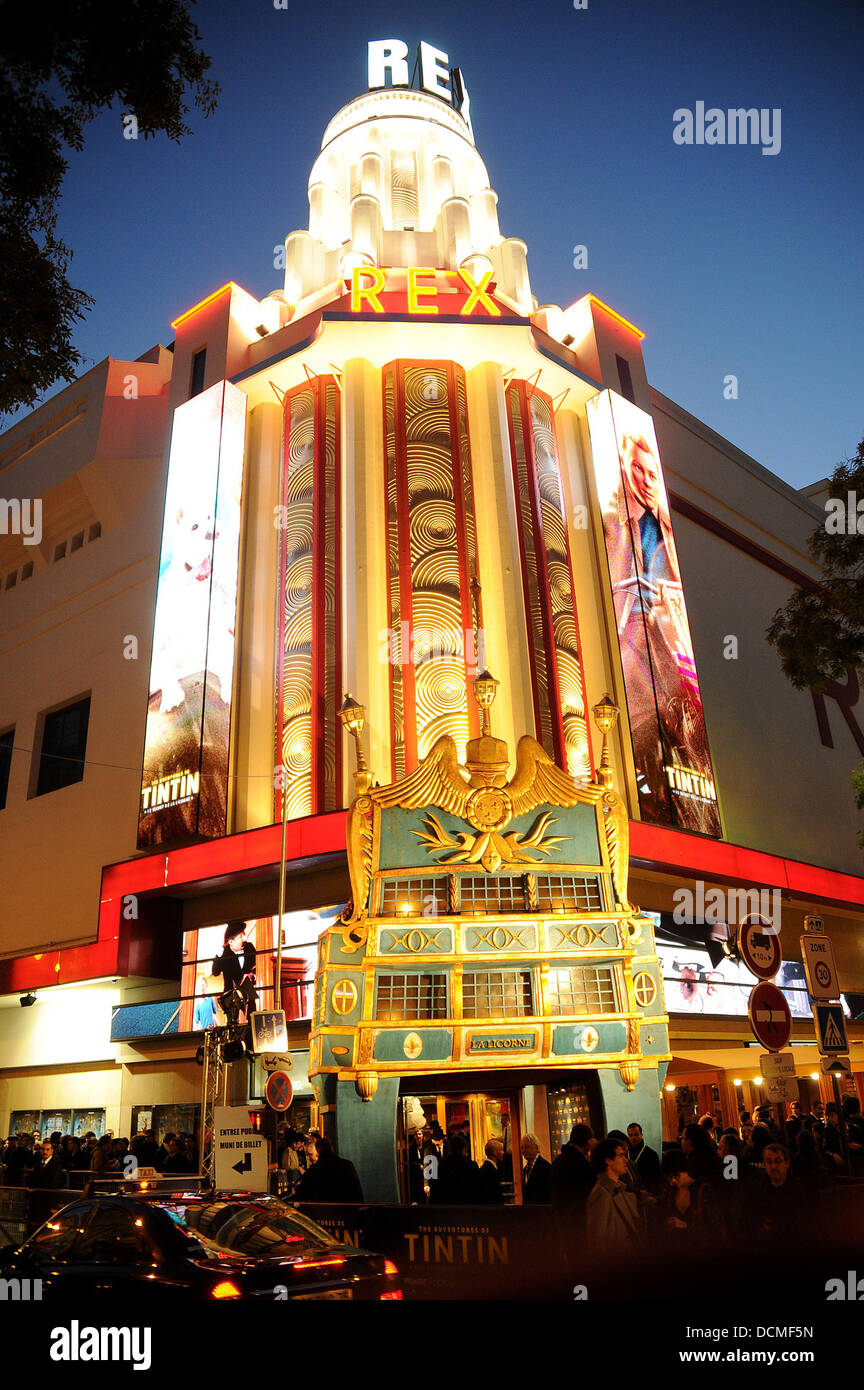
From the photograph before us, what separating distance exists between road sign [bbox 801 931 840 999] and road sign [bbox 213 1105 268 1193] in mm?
7921

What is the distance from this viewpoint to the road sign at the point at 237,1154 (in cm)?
1320

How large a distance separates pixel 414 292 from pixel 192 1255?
25.1 meters

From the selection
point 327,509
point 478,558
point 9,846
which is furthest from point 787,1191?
point 9,846

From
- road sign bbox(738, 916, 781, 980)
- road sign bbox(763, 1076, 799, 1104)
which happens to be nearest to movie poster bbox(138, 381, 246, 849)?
road sign bbox(738, 916, 781, 980)

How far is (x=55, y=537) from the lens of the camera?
1425 inches

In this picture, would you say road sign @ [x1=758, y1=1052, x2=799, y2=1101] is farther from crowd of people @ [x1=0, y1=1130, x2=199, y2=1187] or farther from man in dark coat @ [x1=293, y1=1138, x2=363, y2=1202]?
crowd of people @ [x1=0, y1=1130, x2=199, y2=1187]

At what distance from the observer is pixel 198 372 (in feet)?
96.0

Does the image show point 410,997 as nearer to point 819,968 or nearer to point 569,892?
point 569,892

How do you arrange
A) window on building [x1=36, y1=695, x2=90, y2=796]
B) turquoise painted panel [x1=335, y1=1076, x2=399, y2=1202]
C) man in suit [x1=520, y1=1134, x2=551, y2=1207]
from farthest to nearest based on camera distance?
window on building [x1=36, y1=695, x2=90, y2=796] → turquoise painted panel [x1=335, y1=1076, x2=399, y2=1202] → man in suit [x1=520, y1=1134, x2=551, y2=1207]

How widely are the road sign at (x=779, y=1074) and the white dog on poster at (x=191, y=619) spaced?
16.6 m

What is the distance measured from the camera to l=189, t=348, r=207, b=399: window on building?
94.6 feet

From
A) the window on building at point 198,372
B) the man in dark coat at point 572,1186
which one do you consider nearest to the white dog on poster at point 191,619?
the window on building at point 198,372

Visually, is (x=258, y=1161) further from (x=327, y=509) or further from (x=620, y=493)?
(x=620, y=493)
